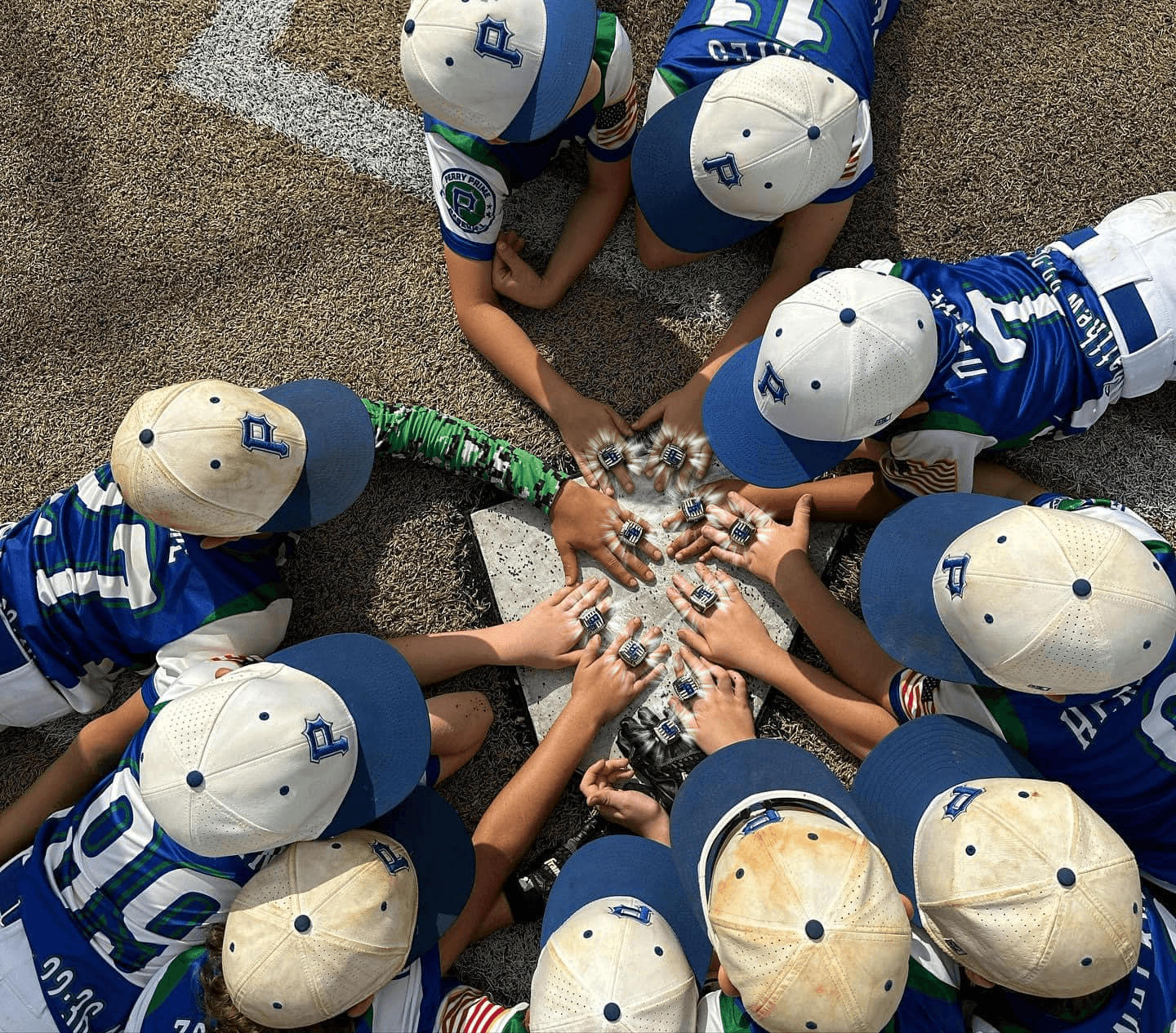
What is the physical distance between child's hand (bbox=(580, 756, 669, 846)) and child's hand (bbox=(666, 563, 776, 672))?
391 mm

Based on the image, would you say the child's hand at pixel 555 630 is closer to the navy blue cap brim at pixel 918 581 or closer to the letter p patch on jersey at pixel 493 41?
the navy blue cap brim at pixel 918 581

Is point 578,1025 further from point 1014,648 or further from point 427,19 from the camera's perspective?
point 427,19

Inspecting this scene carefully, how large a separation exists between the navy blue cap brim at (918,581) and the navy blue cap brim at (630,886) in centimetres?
70

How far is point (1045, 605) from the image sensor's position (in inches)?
68.7

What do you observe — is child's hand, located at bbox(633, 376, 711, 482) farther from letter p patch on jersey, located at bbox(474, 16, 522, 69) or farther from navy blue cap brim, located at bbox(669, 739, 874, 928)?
letter p patch on jersey, located at bbox(474, 16, 522, 69)

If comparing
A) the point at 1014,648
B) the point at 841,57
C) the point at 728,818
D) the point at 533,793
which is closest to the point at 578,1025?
the point at 728,818

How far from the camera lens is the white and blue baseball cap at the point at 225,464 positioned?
194 cm

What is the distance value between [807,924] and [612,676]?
90 centimetres

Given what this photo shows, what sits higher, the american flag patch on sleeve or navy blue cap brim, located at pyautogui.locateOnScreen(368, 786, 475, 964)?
navy blue cap brim, located at pyautogui.locateOnScreen(368, 786, 475, 964)

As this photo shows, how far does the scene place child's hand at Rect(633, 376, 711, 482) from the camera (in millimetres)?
2496

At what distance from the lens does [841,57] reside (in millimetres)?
2285

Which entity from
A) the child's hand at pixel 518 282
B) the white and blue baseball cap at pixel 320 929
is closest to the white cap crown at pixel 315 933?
the white and blue baseball cap at pixel 320 929

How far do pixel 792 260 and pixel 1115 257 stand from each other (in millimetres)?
765

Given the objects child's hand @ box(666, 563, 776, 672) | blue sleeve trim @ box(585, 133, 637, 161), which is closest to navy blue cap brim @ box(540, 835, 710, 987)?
child's hand @ box(666, 563, 776, 672)
